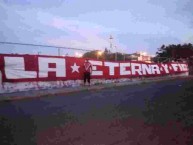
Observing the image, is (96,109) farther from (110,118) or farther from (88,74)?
(88,74)

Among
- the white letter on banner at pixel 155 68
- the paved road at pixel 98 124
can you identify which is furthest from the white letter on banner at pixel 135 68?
the paved road at pixel 98 124

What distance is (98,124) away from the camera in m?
8.14

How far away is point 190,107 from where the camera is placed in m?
10.5

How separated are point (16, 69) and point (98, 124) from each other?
915 centimetres

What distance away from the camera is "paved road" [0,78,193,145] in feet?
21.9

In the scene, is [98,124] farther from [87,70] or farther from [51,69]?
[87,70]

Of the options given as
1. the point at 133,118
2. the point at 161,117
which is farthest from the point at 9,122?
the point at 161,117

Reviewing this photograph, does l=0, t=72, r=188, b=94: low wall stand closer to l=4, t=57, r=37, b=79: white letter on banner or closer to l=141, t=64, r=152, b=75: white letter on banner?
l=4, t=57, r=37, b=79: white letter on banner

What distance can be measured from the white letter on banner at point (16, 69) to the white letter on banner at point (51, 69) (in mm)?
765

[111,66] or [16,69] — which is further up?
[111,66]

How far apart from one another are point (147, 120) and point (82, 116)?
6.44 ft

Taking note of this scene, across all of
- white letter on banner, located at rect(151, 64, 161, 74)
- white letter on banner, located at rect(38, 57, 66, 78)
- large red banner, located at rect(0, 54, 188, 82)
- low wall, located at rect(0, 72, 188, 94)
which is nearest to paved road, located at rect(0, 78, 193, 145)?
low wall, located at rect(0, 72, 188, 94)

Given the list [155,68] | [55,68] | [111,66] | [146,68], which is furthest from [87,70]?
[155,68]

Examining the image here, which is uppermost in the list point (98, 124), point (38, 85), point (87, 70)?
point (87, 70)
